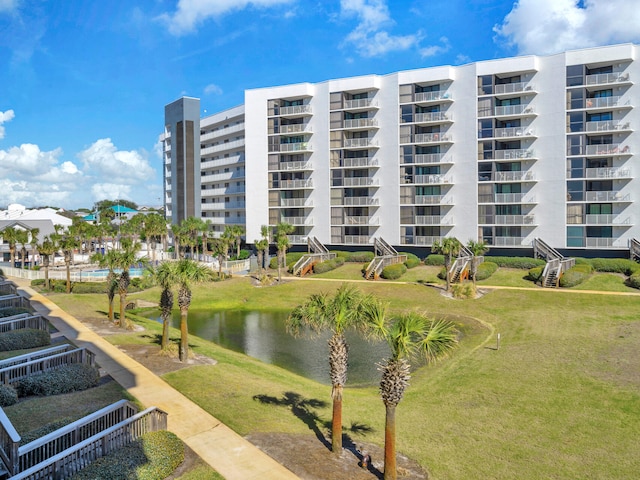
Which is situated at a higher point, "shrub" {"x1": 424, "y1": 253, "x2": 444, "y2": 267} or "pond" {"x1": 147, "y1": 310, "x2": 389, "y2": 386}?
"shrub" {"x1": 424, "y1": 253, "x2": 444, "y2": 267}

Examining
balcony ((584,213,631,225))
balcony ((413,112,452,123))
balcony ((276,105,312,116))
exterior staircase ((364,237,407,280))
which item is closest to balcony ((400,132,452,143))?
balcony ((413,112,452,123))

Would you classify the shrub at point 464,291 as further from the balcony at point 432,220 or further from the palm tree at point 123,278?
the palm tree at point 123,278

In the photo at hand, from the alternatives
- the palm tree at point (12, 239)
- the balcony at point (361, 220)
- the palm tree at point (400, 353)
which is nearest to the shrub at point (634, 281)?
the balcony at point (361, 220)

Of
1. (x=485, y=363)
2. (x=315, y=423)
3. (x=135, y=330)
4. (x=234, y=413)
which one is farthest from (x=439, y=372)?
(x=135, y=330)

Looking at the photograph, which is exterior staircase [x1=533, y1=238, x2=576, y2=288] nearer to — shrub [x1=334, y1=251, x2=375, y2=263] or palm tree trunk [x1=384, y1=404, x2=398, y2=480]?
shrub [x1=334, y1=251, x2=375, y2=263]

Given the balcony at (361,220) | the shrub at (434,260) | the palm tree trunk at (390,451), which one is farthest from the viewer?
the balcony at (361,220)

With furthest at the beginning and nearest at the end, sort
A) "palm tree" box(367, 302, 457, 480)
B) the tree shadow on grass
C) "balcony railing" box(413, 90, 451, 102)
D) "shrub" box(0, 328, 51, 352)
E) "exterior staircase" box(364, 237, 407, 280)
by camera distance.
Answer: "balcony railing" box(413, 90, 451, 102), "exterior staircase" box(364, 237, 407, 280), "shrub" box(0, 328, 51, 352), the tree shadow on grass, "palm tree" box(367, 302, 457, 480)

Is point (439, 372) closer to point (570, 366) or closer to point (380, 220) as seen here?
point (570, 366)
